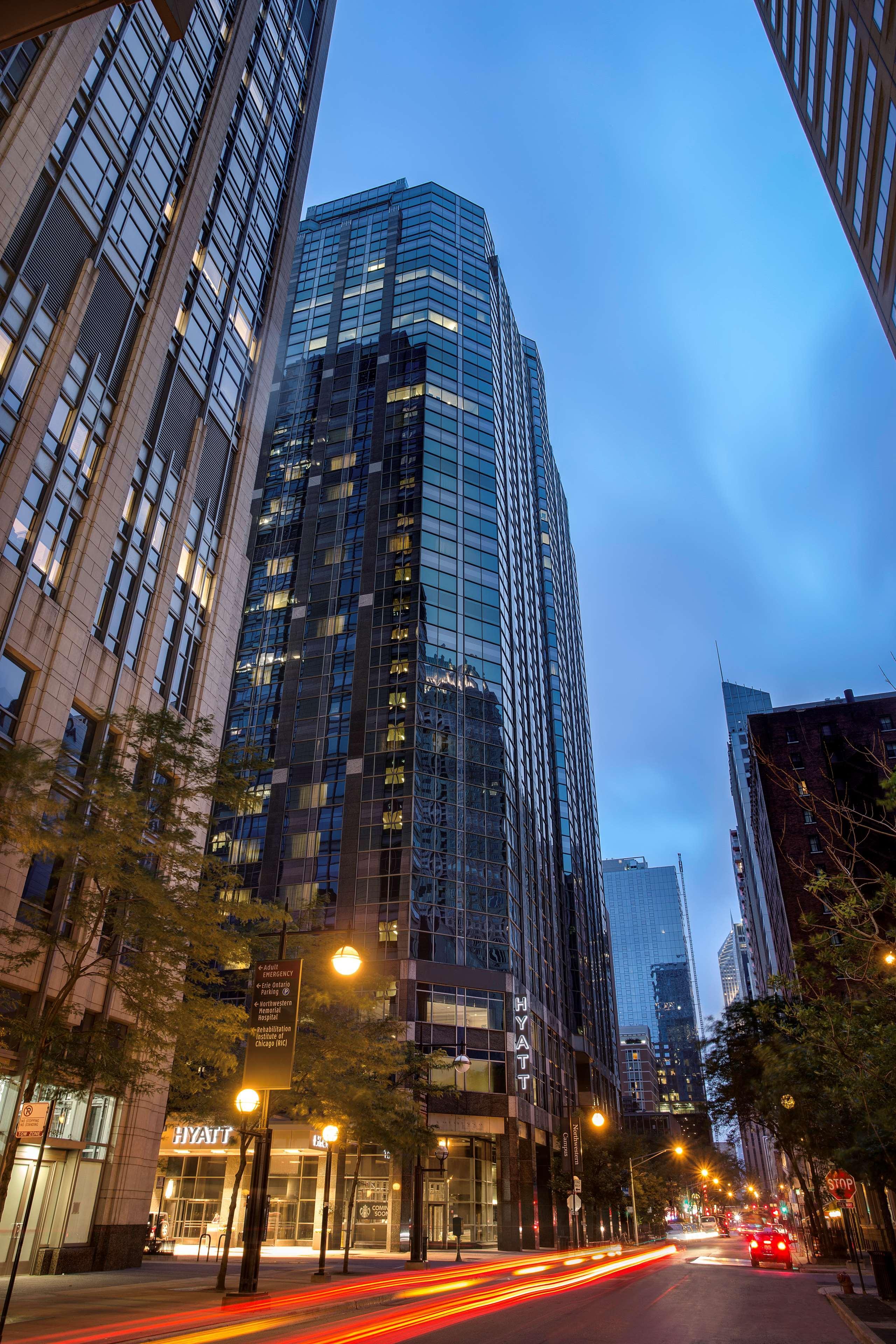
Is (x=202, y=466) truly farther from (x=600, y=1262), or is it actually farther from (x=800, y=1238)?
(x=800, y=1238)

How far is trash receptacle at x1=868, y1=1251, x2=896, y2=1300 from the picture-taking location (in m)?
23.1

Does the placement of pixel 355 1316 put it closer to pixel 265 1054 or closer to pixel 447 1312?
pixel 447 1312

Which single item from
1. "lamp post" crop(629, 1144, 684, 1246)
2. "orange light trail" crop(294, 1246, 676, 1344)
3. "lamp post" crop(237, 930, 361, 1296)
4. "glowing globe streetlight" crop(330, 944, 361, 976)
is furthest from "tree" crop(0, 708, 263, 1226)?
"lamp post" crop(629, 1144, 684, 1246)

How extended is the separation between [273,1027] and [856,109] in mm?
50048

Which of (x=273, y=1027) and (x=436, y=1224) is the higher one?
(x=273, y=1027)

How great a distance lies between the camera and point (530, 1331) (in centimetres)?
1534

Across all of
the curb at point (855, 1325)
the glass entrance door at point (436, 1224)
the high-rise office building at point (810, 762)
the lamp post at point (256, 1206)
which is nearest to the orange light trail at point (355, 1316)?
the lamp post at point (256, 1206)

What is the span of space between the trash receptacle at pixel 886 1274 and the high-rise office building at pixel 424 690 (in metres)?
37.1

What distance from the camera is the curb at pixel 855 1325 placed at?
14.4 meters

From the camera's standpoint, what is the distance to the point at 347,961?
59.1 ft

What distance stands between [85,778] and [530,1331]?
18314 mm

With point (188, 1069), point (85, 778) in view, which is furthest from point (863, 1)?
point (188, 1069)

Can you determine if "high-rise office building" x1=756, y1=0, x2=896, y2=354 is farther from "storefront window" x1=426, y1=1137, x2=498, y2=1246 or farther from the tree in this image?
"storefront window" x1=426, y1=1137, x2=498, y2=1246

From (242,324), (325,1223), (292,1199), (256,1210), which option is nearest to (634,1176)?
(292,1199)
